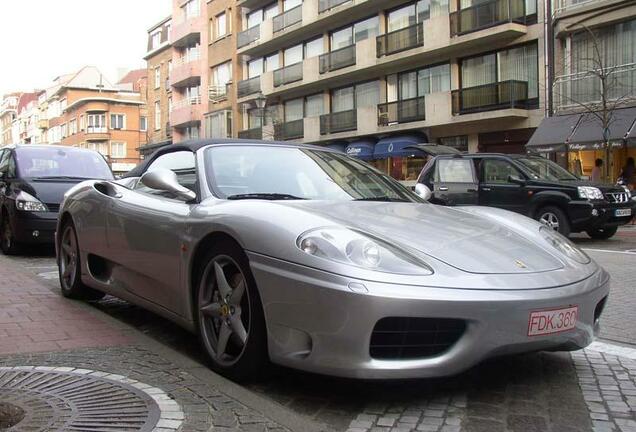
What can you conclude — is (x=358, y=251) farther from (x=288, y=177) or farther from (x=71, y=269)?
(x=71, y=269)

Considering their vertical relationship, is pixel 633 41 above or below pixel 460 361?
above

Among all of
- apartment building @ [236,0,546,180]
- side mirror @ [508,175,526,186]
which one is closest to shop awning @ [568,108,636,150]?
apartment building @ [236,0,546,180]

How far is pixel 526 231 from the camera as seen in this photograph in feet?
12.8

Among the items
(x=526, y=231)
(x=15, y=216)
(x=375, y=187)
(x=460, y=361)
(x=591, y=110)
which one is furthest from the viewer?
(x=591, y=110)

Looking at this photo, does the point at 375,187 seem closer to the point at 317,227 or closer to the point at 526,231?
the point at 526,231

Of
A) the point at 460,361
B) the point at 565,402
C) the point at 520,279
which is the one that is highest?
the point at 520,279

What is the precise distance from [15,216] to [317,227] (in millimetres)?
7294

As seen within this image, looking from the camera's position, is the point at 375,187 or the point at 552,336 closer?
the point at 552,336

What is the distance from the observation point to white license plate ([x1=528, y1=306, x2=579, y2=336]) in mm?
2986

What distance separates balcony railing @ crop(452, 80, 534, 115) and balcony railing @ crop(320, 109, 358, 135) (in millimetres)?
7023

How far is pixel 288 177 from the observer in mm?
4156

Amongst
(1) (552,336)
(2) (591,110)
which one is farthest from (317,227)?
(2) (591,110)

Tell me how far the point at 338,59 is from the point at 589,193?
22.3m

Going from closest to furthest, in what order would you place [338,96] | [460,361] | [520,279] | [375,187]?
[460,361]
[520,279]
[375,187]
[338,96]
